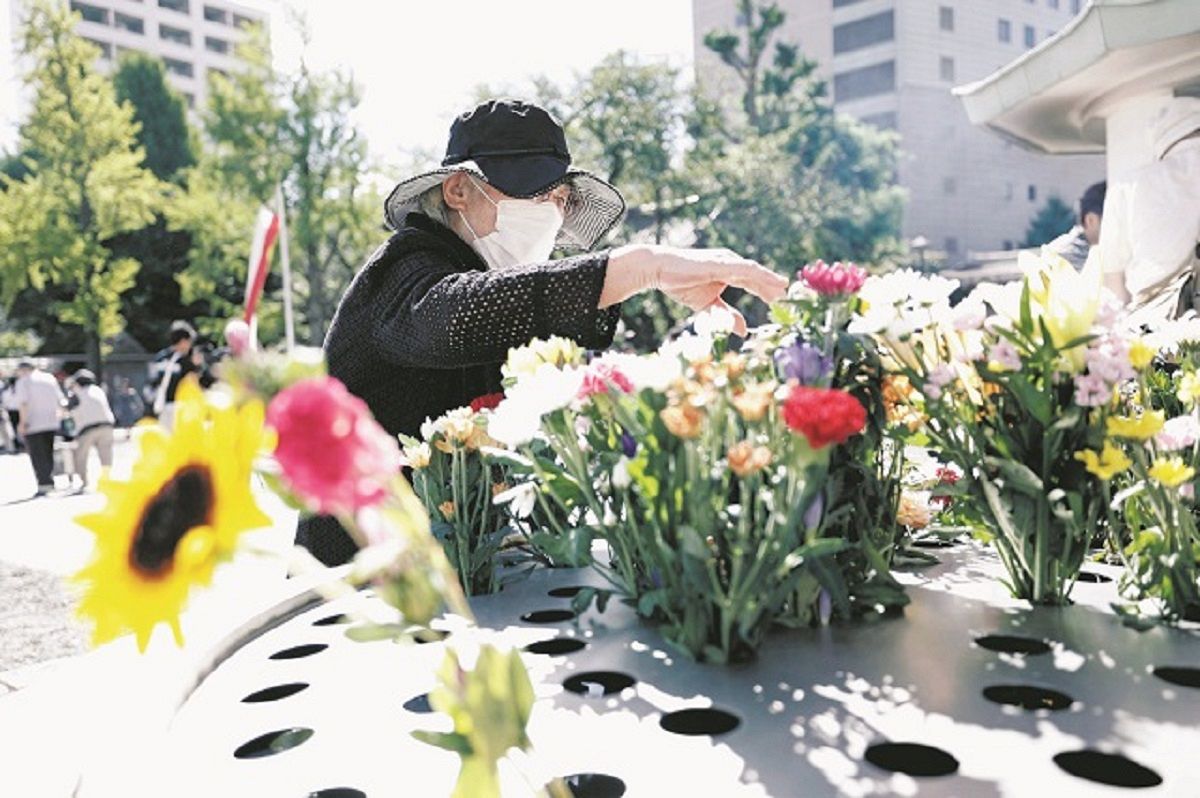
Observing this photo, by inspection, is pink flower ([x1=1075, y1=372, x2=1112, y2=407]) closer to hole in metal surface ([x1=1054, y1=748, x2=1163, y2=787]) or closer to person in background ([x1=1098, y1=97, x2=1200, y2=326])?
hole in metal surface ([x1=1054, y1=748, x2=1163, y2=787])

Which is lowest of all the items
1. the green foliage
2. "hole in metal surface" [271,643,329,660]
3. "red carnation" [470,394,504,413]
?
"hole in metal surface" [271,643,329,660]

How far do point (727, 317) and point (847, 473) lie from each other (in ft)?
0.76

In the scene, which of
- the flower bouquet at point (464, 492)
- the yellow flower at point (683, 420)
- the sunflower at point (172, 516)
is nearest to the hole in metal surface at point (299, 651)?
the flower bouquet at point (464, 492)

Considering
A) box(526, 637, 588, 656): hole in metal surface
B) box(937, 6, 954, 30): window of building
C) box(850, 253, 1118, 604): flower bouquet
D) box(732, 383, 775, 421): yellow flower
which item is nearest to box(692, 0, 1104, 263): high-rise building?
box(937, 6, 954, 30): window of building

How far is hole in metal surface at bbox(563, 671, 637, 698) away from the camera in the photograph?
38.5 inches

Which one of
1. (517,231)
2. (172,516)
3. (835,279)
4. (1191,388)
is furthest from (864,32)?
(172,516)

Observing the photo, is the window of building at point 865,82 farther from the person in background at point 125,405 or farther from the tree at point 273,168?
the person in background at point 125,405

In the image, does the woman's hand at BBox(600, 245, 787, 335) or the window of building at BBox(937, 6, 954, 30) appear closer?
the woman's hand at BBox(600, 245, 787, 335)

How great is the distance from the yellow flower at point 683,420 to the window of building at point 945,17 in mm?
45734

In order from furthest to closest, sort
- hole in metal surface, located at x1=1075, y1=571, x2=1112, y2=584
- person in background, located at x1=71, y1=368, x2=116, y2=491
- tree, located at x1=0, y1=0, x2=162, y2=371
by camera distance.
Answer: tree, located at x1=0, y1=0, x2=162, y2=371 → person in background, located at x1=71, y1=368, x2=116, y2=491 → hole in metal surface, located at x1=1075, y1=571, x2=1112, y2=584

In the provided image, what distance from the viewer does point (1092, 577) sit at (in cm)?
134

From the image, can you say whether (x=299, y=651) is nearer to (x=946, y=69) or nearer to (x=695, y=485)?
(x=695, y=485)

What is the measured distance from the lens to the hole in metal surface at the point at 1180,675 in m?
0.92

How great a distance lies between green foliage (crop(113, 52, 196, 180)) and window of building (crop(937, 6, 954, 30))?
30.2 metres
